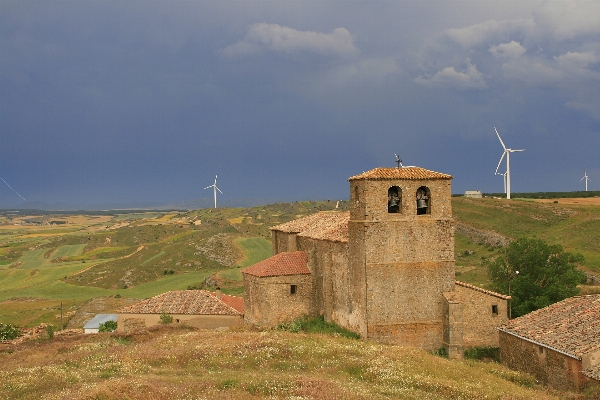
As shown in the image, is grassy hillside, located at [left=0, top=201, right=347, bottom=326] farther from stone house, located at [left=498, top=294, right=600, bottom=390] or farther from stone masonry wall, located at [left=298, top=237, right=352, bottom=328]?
stone house, located at [left=498, top=294, right=600, bottom=390]

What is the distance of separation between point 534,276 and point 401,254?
13.1 metres

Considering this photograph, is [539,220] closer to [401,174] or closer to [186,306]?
[186,306]

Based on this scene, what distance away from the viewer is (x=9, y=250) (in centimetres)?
10981

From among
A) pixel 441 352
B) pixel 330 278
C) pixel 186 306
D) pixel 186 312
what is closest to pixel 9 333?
pixel 186 306

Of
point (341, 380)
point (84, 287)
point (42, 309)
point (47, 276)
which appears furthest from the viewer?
point (47, 276)

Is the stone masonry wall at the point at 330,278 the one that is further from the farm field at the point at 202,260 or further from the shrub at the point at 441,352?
the farm field at the point at 202,260

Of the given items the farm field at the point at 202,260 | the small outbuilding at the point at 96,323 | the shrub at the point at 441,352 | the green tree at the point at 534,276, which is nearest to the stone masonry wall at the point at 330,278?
the shrub at the point at 441,352

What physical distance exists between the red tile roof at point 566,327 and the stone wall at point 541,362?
1.00ft

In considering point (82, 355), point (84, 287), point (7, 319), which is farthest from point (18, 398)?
point (84, 287)

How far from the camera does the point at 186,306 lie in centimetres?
3556

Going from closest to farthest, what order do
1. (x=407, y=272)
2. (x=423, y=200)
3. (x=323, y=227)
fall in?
1. (x=407, y=272)
2. (x=423, y=200)
3. (x=323, y=227)

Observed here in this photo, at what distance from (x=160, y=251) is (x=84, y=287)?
16.0 meters

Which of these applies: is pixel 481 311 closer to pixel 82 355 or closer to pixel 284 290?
pixel 284 290

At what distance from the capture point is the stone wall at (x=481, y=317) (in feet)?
93.5
